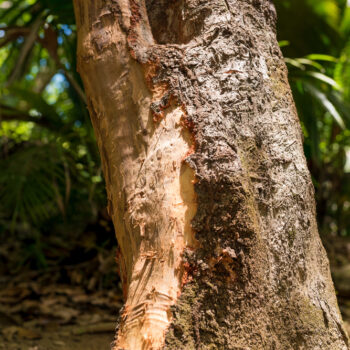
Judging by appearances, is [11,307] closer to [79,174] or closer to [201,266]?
[79,174]

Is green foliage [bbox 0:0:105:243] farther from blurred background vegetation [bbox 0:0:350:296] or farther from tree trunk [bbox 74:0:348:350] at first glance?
tree trunk [bbox 74:0:348:350]

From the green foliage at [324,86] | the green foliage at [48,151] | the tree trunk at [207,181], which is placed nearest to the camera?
the tree trunk at [207,181]

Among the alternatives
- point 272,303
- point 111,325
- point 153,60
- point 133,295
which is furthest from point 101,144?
point 111,325

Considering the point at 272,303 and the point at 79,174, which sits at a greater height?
the point at 79,174

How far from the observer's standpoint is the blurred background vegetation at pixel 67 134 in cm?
254

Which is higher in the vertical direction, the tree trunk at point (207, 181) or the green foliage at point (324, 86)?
the green foliage at point (324, 86)

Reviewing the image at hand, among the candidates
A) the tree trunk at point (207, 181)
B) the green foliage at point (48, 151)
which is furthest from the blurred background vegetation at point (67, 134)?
the tree trunk at point (207, 181)

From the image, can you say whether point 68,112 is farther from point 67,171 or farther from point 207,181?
point 207,181

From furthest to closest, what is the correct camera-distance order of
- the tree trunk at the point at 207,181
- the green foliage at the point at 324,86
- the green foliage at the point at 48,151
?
the green foliage at the point at 48,151, the green foliage at the point at 324,86, the tree trunk at the point at 207,181

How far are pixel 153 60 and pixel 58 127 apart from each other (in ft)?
6.87

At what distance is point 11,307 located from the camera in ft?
8.47

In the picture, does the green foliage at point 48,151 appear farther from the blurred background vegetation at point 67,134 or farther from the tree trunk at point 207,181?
the tree trunk at point 207,181

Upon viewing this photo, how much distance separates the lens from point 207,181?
1.05 m

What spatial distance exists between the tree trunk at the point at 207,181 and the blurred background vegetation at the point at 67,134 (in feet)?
3.90
